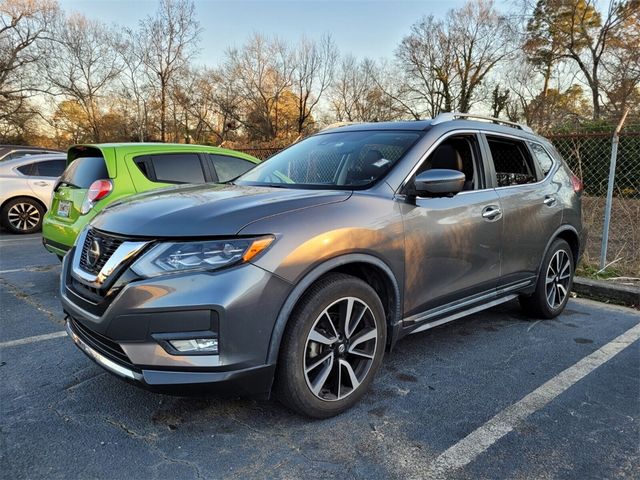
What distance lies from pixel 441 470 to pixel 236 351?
110 centimetres

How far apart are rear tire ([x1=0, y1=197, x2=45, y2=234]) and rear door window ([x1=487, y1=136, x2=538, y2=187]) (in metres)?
9.05

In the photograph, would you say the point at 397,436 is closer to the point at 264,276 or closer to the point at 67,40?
the point at 264,276

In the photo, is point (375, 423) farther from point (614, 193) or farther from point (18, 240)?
point (18, 240)

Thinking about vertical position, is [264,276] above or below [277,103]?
below

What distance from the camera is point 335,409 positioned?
250 centimetres

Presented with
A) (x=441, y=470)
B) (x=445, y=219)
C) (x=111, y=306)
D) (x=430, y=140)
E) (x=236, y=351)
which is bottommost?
(x=441, y=470)

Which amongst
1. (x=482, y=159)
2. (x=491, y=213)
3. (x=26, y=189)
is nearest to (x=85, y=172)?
(x=482, y=159)

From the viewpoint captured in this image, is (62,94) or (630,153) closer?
(630,153)

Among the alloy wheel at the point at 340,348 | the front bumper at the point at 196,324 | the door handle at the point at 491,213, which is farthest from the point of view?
the door handle at the point at 491,213

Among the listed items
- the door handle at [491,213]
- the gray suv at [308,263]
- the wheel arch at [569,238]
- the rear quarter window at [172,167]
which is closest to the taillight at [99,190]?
the rear quarter window at [172,167]

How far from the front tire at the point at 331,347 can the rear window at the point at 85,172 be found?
3.51 meters

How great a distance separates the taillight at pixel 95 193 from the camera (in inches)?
185

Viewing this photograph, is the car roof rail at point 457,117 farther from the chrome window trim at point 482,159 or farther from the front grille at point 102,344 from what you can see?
the front grille at point 102,344

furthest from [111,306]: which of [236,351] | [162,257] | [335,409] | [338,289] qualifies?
[335,409]
